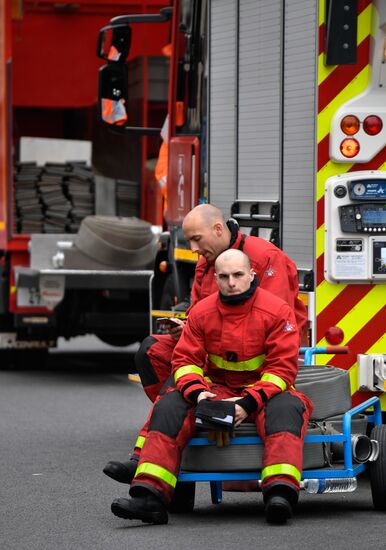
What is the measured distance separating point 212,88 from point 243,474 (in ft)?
11.9

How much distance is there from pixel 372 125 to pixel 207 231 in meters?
1.35

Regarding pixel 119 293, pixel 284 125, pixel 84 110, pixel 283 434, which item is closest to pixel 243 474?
pixel 283 434

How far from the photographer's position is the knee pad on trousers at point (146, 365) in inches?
321

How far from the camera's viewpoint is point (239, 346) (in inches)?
294

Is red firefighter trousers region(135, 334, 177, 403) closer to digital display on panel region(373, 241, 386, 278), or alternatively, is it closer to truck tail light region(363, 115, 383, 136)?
digital display on panel region(373, 241, 386, 278)

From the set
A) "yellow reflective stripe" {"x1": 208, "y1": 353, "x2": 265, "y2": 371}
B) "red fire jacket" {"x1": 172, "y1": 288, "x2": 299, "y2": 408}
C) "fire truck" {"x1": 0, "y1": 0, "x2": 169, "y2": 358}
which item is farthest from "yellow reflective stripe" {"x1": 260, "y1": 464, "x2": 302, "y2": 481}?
"fire truck" {"x1": 0, "y1": 0, "x2": 169, "y2": 358}

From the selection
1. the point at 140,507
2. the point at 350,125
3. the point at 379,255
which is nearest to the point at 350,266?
the point at 379,255

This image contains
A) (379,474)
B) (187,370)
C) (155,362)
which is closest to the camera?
(187,370)

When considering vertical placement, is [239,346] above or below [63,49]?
below

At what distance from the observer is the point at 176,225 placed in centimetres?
1161

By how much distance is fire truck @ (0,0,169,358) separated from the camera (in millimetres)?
15438

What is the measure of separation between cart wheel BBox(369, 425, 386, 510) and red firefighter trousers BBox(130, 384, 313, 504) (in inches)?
20.9

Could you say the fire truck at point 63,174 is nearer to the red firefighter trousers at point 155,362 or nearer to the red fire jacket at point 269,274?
the red firefighter trousers at point 155,362

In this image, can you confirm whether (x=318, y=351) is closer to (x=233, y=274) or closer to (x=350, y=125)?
(x=233, y=274)
